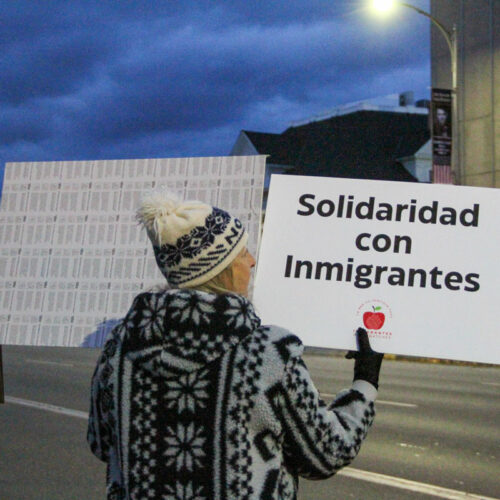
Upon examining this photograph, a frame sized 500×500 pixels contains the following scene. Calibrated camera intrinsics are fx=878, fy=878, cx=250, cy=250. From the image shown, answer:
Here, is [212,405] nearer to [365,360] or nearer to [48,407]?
[365,360]

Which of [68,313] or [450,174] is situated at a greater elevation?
[450,174]

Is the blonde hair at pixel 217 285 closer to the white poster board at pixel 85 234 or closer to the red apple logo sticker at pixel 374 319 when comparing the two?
the red apple logo sticker at pixel 374 319

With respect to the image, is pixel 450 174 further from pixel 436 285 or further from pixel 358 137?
pixel 358 137

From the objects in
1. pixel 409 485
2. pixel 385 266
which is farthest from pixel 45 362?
pixel 385 266

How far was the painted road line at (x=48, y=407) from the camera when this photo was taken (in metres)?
10.2

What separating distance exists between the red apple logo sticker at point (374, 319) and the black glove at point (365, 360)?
0.49 feet

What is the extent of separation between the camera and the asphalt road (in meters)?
6.89

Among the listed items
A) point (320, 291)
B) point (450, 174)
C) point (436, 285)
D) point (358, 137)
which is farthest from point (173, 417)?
point (358, 137)

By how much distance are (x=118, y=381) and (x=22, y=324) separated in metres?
1.99

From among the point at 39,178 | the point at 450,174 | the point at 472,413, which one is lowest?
the point at 472,413

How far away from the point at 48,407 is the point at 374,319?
840 cm

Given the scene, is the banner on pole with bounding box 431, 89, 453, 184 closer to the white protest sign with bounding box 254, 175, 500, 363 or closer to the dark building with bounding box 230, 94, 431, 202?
the dark building with bounding box 230, 94, 431, 202

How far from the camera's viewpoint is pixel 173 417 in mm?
2170

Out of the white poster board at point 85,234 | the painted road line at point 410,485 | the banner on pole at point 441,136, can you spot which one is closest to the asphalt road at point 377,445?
the painted road line at point 410,485
